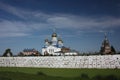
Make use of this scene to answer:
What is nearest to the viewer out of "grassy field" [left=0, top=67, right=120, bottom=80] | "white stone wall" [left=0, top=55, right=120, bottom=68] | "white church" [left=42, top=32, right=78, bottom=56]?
"grassy field" [left=0, top=67, right=120, bottom=80]

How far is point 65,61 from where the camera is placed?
3747cm

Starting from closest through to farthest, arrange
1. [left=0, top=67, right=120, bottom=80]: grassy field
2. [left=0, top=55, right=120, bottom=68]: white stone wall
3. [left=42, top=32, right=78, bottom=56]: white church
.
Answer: [left=0, top=67, right=120, bottom=80]: grassy field
[left=0, top=55, right=120, bottom=68]: white stone wall
[left=42, top=32, right=78, bottom=56]: white church

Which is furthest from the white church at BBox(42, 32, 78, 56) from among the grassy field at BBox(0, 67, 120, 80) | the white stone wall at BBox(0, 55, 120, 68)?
the grassy field at BBox(0, 67, 120, 80)

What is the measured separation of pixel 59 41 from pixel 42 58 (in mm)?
27544

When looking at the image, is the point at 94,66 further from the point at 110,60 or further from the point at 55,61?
the point at 55,61

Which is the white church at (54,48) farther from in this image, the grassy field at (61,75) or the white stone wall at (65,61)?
the grassy field at (61,75)

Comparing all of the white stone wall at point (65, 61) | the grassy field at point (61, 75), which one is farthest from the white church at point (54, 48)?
the grassy field at point (61, 75)

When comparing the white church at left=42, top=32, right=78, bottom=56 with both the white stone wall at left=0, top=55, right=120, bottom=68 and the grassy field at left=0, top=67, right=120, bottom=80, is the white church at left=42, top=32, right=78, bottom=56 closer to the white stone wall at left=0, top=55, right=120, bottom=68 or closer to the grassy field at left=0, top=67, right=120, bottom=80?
the white stone wall at left=0, top=55, right=120, bottom=68

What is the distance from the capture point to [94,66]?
112ft

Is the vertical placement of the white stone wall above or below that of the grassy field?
above

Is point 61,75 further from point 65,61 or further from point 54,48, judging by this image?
point 54,48

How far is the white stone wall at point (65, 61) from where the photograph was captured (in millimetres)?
32500

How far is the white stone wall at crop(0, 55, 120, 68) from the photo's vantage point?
3250cm

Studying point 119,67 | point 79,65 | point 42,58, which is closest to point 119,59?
point 119,67
